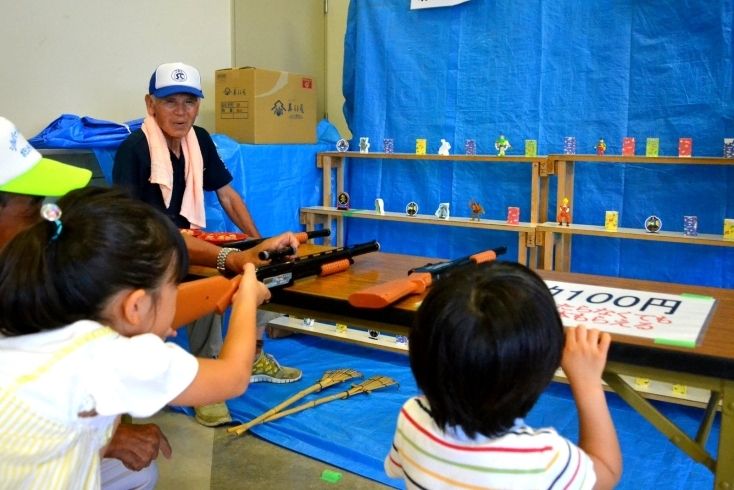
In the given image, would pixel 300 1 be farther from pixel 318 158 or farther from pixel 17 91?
pixel 17 91

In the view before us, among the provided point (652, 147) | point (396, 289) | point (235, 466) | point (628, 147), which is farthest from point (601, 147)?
point (235, 466)

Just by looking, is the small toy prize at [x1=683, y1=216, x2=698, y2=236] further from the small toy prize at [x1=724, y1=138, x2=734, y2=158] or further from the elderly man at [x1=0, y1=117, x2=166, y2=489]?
the elderly man at [x1=0, y1=117, x2=166, y2=489]

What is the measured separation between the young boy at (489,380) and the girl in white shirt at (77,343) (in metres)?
0.33

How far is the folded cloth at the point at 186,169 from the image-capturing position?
2.56 meters

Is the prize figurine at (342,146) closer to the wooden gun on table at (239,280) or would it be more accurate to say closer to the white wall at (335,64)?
the white wall at (335,64)

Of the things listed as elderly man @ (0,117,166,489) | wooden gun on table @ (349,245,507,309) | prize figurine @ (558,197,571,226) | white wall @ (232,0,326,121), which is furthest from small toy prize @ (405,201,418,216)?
elderly man @ (0,117,166,489)

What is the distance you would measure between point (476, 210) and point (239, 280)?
212cm

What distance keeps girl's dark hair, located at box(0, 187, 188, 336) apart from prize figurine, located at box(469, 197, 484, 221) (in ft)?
8.33

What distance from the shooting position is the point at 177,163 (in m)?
2.69

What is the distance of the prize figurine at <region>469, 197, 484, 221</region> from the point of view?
10.9 ft

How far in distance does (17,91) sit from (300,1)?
1.94 metres

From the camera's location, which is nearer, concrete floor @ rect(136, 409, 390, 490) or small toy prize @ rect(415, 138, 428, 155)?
concrete floor @ rect(136, 409, 390, 490)

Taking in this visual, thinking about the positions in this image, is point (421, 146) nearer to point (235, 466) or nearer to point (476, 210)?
point (476, 210)

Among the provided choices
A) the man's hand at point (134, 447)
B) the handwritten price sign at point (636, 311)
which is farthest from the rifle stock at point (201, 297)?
the handwritten price sign at point (636, 311)
